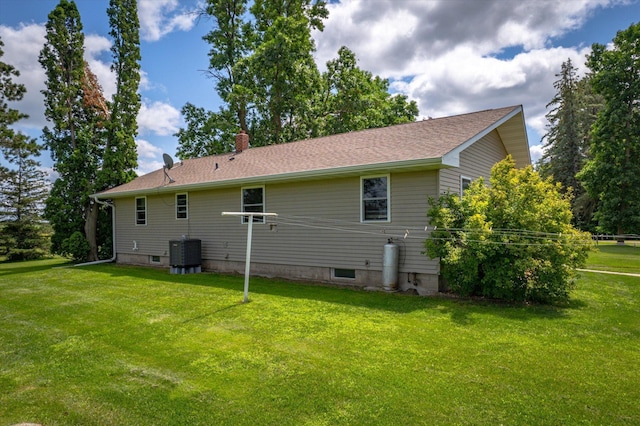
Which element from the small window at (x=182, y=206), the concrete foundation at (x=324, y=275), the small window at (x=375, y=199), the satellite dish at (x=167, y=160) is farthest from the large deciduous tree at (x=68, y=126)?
the small window at (x=375, y=199)

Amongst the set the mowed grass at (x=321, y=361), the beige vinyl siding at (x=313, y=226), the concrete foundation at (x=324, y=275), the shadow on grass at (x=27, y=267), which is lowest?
the shadow on grass at (x=27, y=267)

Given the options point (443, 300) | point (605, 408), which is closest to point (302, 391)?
point (605, 408)

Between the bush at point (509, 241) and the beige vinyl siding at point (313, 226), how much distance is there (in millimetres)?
634

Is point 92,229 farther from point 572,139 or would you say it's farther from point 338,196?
point 572,139

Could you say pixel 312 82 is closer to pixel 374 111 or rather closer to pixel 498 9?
pixel 374 111

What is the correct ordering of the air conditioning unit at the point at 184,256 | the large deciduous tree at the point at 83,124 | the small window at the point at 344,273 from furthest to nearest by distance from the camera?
the large deciduous tree at the point at 83,124 → the air conditioning unit at the point at 184,256 → the small window at the point at 344,273

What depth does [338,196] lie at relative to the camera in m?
9.28

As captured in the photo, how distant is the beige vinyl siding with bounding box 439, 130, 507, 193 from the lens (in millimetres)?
8227

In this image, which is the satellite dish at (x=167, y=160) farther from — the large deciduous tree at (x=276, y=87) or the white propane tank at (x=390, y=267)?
the white propane tank at (x=390, y=267)

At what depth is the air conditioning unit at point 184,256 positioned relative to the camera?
1177 cm

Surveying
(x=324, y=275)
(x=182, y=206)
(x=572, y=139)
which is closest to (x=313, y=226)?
(x=324, y=275)

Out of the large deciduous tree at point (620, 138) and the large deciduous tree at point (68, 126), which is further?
the large deciduous tree at point (620, 138)

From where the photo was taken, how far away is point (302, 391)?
362cm

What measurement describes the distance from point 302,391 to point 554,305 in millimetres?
5539
